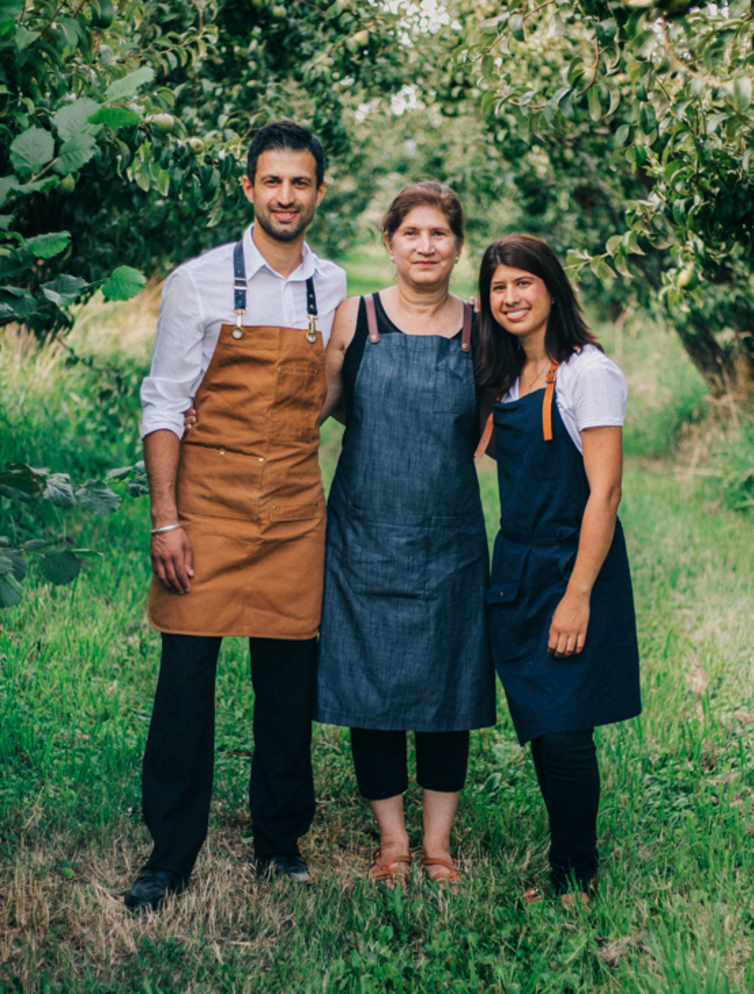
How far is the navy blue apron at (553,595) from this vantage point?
2631mm

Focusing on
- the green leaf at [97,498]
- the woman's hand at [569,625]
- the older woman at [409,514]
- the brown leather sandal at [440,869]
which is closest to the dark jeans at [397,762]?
the older woman at [409,514]

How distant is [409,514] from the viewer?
2.85 m

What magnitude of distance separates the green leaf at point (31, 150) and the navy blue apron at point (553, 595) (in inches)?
56.5

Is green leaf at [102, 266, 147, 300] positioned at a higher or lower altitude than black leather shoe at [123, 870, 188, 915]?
higher

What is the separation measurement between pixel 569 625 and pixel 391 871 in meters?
0.97

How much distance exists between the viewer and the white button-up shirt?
2656mm

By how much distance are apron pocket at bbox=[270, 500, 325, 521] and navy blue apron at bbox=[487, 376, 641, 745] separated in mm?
546

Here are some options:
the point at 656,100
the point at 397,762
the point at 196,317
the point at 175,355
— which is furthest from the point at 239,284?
the point at 397,762

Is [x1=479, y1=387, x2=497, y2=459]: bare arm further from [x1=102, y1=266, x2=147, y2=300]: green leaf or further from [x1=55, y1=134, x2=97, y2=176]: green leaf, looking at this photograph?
[x1=55, y1=134, x2=97, y2=176]: green leaf

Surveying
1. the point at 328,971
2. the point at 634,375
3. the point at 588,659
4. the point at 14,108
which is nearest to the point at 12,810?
the point at 328,971

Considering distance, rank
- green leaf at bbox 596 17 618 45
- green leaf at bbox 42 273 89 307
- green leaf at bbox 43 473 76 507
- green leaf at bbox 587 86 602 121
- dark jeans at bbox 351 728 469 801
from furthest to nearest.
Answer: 1. dark jeans at bbox 351 728 469 801
2. green leaf at bbox 587 86 602 121
3. green leaf at bbox 596 17 618 45
4. green leaf at bbox 43 473 76 507
5. green leaf at bbox 42 273 89 307

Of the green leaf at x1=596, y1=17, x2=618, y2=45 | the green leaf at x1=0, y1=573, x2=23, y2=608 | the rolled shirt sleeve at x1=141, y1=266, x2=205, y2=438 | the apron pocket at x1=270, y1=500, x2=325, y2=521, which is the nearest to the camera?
the green leaf at x1=0, y1=573, x2=23, y2=608

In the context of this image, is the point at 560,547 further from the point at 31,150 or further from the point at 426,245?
the point at 31,150

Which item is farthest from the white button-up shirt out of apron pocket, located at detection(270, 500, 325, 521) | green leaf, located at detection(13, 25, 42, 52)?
green leaf, located at detection(13, 25, 42, 52)
